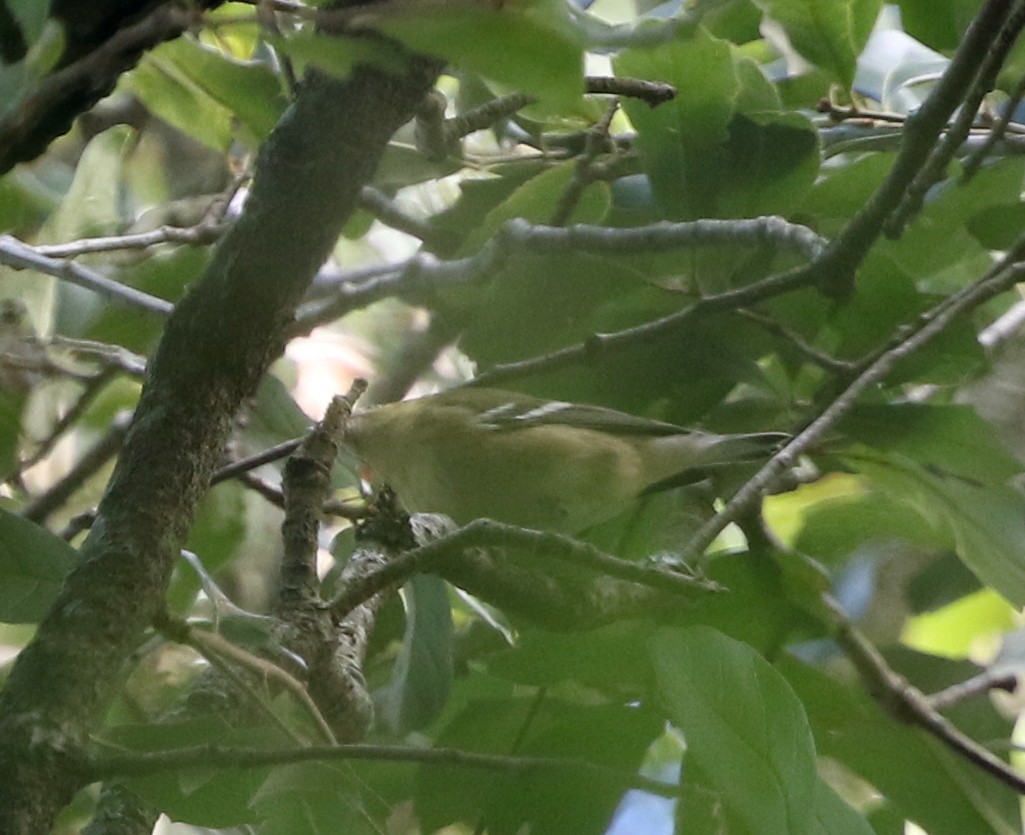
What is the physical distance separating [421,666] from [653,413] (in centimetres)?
39

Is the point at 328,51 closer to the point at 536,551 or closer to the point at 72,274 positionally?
the point at 536,551

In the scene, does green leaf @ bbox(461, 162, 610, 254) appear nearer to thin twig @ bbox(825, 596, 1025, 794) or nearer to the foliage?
the foliage

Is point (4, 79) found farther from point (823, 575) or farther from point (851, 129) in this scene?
point (851, 129)

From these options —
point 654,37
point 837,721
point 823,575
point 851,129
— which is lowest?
point 837,721

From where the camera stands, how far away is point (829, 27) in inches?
43.3

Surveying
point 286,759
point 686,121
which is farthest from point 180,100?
point 286,759

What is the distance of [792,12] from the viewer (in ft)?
3.63

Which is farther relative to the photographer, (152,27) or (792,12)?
(792,12)

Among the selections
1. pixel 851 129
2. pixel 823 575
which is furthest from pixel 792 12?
pixel 823 575

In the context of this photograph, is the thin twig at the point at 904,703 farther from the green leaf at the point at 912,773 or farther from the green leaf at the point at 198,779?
the green leaf at the point at 198,779

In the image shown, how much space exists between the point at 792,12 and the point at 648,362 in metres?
0.35

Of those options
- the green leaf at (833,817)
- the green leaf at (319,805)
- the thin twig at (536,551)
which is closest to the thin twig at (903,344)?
the thin twig at (536,551)

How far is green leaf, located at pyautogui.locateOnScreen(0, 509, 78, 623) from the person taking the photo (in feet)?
2.46

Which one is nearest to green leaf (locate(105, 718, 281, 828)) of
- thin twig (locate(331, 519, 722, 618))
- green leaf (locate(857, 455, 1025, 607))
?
thin twig (locate(331, 519, 722, 618))
